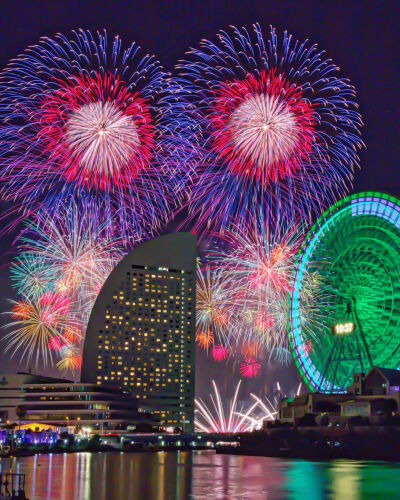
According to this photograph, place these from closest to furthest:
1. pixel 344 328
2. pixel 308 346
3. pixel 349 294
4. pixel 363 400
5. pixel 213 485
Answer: pixel 213 485, pixel 363 400, pixel 344 328, pixel 349 294, pixel 308 346

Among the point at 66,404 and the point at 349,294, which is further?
the point at 66,404

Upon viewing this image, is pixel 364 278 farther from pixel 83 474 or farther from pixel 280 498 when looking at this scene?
pixel 280 498

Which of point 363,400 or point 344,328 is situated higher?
point 344,328

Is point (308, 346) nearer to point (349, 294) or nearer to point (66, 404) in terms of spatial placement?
point (349, 294)

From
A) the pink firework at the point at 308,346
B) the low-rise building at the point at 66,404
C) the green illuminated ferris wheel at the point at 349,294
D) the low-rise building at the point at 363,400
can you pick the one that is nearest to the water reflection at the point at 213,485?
the low-rise building at the point at 363,400

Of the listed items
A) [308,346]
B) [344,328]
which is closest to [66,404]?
[308,346]

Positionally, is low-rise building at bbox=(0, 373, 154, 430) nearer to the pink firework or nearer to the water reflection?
the pink firework

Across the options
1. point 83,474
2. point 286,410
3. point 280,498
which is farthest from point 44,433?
point 280,498

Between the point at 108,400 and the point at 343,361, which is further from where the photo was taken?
the point at 108,400
